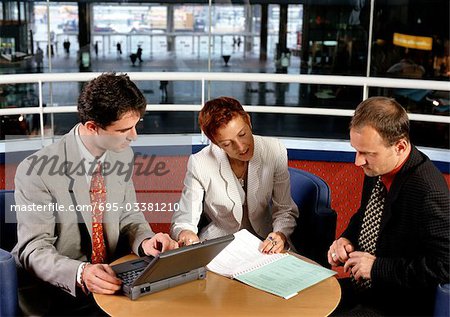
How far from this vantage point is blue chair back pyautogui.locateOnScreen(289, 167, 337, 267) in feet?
9.91

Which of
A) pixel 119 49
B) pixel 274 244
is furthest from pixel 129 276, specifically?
pixel 119 49

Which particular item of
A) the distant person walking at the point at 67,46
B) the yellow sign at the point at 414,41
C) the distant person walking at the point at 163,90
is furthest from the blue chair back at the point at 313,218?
the distant person walking at the point at 67,46

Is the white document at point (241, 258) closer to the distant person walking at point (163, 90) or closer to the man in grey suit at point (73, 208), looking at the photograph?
the man in grey suit at point (73, 208)

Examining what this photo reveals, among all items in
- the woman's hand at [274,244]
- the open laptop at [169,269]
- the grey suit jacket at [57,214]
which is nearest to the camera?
the open laptop at [169,269]

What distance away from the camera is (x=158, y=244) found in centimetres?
254

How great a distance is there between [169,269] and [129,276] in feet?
0.62

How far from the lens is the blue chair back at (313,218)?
119 inches

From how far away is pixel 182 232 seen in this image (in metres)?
2.74

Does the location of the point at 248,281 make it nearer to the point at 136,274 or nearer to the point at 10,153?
the point at 136,274

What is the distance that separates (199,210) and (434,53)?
1571 centimetres

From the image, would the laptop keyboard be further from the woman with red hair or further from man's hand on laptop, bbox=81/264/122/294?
the woman with red hair

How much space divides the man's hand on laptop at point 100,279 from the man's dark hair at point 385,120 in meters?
1.07

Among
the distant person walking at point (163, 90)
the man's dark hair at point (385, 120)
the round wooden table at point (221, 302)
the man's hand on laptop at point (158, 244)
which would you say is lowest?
the distant person walking at point (163, 90)

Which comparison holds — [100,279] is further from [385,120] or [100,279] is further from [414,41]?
→ [414,41]
